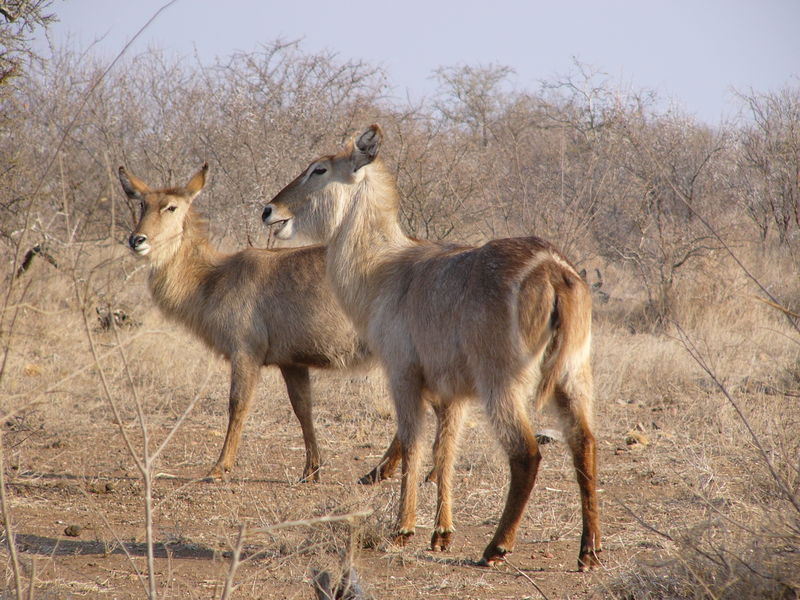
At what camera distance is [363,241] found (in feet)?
17.7

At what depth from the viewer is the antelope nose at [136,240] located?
6555mm

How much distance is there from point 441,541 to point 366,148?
8.14 feet

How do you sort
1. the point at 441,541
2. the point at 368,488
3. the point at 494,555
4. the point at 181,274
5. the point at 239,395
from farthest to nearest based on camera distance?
the point at 181,274 < the point at 239,395 < the point at 368,488 < the point at 441,541 < the point at 494,555

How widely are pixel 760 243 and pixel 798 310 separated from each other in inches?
130

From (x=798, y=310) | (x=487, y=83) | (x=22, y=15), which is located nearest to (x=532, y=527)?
(x=22, y=15)

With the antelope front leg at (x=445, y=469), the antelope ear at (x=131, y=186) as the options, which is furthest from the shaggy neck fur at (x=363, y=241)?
the antelope ear at (x=131, y=186)

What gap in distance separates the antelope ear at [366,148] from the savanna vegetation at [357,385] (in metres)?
1.59

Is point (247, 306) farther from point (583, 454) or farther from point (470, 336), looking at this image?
point (583, 454)

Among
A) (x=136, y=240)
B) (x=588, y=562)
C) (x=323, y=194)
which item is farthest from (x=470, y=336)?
(x=136, y=240)

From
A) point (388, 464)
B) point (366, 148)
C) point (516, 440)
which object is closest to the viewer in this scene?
point (516, 440)

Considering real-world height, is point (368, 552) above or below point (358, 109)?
below

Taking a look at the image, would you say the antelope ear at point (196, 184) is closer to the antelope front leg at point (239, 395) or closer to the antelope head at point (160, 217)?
the antelope head at point (160, 217)

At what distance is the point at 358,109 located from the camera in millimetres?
14547

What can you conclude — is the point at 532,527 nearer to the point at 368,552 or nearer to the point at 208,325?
the point at 368,552
